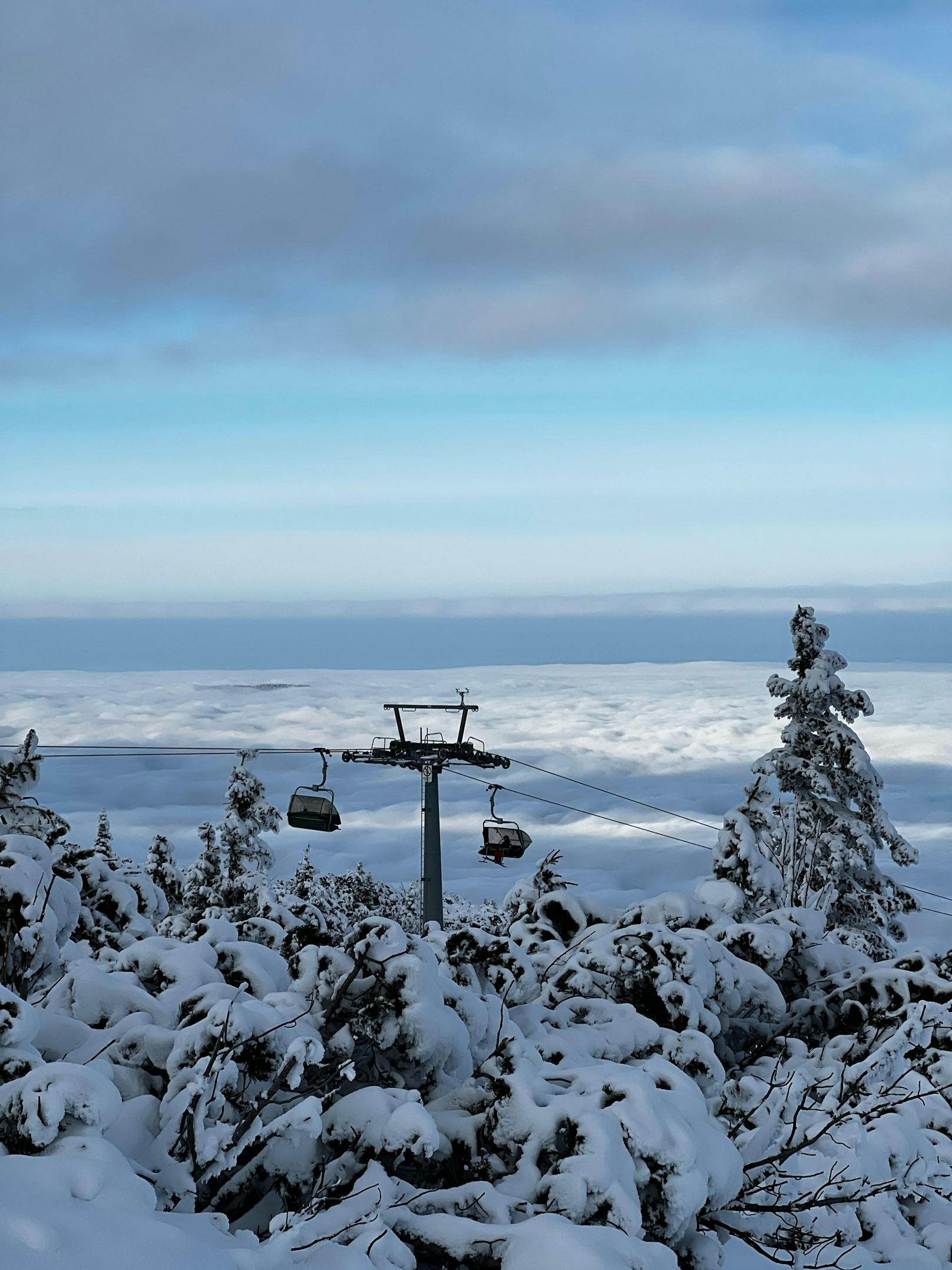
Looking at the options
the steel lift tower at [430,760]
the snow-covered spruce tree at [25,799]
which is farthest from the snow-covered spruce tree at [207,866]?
the snow-covered spruce tree at [25,799]

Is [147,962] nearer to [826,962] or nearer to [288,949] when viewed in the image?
[288,949]

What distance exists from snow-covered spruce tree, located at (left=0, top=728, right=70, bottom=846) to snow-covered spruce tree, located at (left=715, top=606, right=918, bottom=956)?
15989 millimetres

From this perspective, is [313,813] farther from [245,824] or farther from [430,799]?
[245,824]

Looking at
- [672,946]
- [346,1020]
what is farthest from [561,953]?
[346,1020]

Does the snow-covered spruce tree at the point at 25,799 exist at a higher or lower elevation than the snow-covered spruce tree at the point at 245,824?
higher

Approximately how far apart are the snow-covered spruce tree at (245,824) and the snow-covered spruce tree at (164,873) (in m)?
3.94

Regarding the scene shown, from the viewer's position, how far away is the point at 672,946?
7062 mm

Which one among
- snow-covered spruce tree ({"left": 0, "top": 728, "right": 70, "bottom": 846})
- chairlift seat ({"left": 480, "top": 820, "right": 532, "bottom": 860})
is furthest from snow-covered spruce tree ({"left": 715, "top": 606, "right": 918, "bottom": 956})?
snow-covered spruce tree ({"left": 0, "top": 728, "right": 70, "bottom": 846})

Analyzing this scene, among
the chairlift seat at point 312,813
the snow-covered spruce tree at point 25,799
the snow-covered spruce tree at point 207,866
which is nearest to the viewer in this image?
the snow-covered spruce tree at point 25,799

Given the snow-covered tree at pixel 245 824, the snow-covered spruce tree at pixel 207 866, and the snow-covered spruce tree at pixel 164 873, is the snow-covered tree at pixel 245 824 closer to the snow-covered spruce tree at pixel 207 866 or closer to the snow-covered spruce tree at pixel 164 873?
the snow-covered spruce tree at pixel 207 866

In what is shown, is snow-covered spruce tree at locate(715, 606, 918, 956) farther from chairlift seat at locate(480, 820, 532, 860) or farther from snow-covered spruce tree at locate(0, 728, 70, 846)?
snow-covered spruce tree at locate(0, 728, 70, 846)

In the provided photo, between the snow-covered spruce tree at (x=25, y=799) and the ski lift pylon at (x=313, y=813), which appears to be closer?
the snow-covered spruce tree at (x=25, y=799)

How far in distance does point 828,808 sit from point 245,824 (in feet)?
61.5

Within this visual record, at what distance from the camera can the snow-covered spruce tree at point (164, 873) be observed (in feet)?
71.9
